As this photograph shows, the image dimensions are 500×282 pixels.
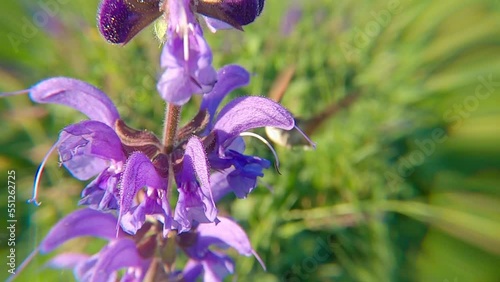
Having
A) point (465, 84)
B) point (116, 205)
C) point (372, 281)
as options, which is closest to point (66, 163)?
point (116, 205)

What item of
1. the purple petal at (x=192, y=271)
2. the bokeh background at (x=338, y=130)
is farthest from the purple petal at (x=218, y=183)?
the bokeh background at (x=338, y=130)

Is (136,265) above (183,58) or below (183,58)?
below

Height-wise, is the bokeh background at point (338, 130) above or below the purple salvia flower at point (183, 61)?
below

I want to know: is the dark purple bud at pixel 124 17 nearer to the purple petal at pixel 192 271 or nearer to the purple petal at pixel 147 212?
the purple petal at pixel 147 212

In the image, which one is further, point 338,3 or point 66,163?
point 338,3

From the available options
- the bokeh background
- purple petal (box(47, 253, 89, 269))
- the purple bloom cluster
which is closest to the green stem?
the purple bloom cluster

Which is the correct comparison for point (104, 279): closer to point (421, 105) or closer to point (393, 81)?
point (393, 81)

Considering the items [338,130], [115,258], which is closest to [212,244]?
[115,258]
